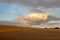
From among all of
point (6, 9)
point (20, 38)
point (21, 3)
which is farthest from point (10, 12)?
point (20, 38)

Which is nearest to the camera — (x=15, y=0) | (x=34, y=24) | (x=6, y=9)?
(x=15, y=0)

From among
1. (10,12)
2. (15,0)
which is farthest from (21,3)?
(10,12)

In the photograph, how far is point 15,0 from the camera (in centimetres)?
118

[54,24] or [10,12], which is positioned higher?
[10,12]

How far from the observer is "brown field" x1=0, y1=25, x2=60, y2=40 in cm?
132

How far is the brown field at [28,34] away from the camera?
1315 mm

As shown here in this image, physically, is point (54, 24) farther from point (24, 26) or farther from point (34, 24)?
point (24, 26)

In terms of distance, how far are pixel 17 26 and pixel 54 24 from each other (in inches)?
16.2

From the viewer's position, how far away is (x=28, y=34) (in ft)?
4.47

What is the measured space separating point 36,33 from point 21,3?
361 mm

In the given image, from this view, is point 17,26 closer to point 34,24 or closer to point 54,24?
point 34,24

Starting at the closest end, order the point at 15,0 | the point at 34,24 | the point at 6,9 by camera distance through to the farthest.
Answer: the point at 15,0 < the point at 6,9 < the point at 34,24

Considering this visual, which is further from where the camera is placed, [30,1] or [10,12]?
[10,12]

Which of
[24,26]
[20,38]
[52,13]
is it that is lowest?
[20,38]
